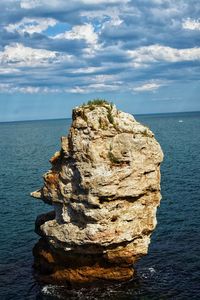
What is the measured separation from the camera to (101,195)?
33281mm

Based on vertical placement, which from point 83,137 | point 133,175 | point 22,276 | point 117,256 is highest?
point 83,137

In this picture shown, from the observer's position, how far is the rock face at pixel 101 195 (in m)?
33.7

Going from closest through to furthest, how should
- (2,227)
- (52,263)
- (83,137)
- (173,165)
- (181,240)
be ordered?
(83,137) → (52,263) → (181,240) → (2,227) → (173,165)

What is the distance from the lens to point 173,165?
8512 cm

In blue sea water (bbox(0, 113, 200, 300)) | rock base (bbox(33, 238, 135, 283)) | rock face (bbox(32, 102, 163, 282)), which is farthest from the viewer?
rock base (bbox(33, 238, 135, 283))

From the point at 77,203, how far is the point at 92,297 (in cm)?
800

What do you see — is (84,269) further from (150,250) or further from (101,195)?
(150,250)

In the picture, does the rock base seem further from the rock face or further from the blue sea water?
the blue sea water

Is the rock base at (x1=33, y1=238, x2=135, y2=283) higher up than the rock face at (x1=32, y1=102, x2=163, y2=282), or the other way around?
the rock face at (x1=32, y1=102, x2=163, y2=282)

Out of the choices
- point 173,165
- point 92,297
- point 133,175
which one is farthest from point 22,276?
point 173,165

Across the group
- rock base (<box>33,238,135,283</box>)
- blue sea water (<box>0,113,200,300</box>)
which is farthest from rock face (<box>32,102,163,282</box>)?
blue sea water (<box>0,113,200,300</box>)

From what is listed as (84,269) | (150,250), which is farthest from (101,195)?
(150,250)

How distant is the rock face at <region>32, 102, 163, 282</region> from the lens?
33.7 meters

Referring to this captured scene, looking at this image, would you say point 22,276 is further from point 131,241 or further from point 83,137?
point 83,137
